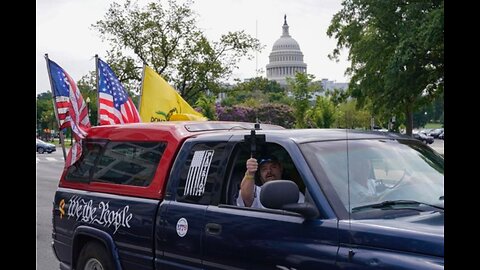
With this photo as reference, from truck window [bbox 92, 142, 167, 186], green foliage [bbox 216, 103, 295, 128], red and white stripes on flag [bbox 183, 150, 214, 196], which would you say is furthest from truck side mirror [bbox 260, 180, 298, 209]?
green foliage [bbox 216, 103, 295, 128]

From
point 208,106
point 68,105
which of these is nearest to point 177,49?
point 208,106

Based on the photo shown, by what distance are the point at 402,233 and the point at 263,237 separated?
0.97 metres

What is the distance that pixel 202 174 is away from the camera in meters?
4.36

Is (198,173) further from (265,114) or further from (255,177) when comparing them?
(265,114)

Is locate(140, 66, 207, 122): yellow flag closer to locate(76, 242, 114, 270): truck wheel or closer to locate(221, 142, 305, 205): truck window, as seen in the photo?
locate(76, 242, 114, 270): truck wheel

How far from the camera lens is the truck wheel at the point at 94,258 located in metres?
5.00

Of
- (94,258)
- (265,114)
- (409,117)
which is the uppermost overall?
(265,114)

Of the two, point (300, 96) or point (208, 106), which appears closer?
point (300, 96)

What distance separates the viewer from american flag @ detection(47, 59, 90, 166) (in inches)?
240

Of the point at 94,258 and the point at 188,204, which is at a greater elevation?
the point at 188,204

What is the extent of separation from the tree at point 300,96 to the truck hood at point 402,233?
117 centimetres
